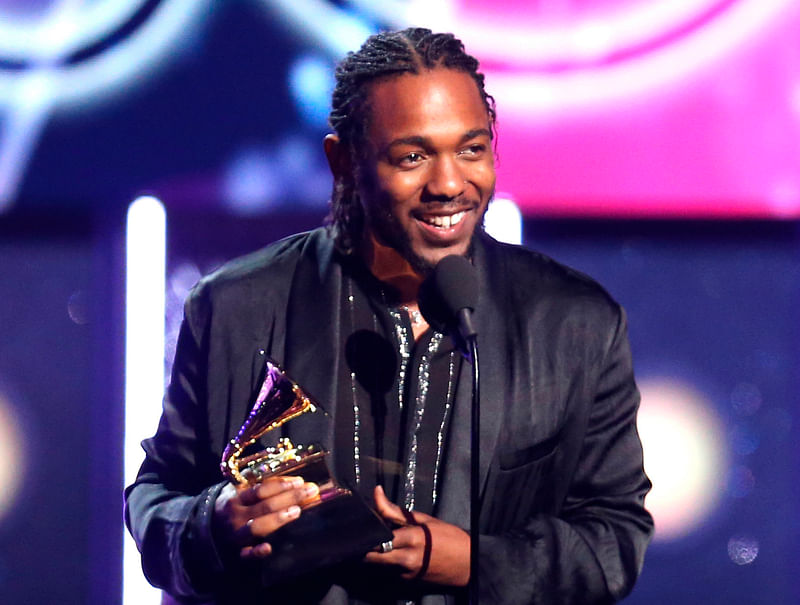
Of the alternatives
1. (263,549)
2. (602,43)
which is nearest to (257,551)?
(263,549)

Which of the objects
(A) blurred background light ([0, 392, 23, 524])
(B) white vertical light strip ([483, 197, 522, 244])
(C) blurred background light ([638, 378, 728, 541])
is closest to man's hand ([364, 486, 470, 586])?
(B) white vertical light strip ([483, 197, 522, 244])

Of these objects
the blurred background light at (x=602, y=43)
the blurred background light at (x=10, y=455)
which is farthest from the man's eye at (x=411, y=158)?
the blurred background light at (x=10, y=455)

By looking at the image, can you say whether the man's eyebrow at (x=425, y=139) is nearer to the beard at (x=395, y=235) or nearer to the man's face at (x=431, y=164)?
the man's face at (x=431, y=164)

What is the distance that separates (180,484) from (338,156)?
2.14 ft

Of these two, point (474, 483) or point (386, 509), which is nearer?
point (474, 483)

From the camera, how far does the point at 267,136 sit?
2807 millimetres

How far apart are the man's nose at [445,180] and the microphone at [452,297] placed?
28cm

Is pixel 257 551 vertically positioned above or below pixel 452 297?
below

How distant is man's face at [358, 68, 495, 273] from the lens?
187 cm

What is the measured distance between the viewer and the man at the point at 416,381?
1.84m

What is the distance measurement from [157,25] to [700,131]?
54.2 inches

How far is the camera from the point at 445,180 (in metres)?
1.86

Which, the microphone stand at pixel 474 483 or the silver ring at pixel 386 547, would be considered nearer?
the microphone stand at pixel 474 483

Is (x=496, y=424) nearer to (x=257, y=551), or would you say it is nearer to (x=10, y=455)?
(x=257, y=551)
